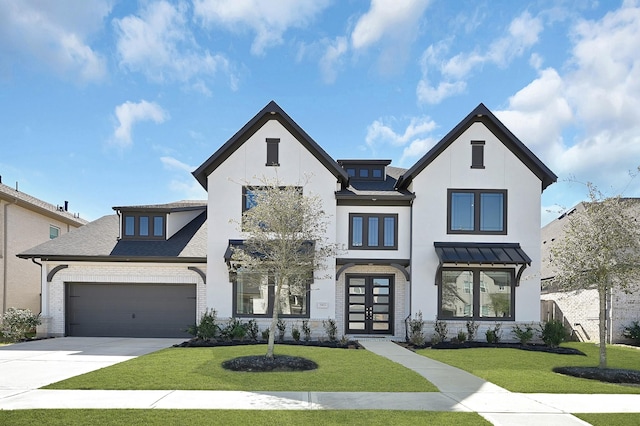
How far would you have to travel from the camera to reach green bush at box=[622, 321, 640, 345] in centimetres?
1920

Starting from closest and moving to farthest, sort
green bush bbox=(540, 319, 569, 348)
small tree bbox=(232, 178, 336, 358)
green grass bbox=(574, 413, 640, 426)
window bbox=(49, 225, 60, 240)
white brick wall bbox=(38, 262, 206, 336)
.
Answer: green grass bbox=(574, 413, 640, 426) → small tree bbox=(232, 178, 336, 358) → green bush bbox=(540, 319, 569, 348) → white brick wall bbox=(38, 262, 206, 336) → window bbox=(49, 225, 60, 240)

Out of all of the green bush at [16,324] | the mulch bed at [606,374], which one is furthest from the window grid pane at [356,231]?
the green bush at [16,324]

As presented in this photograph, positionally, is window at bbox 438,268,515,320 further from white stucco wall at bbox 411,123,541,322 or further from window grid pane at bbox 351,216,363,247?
window grid pane at bbox 351,216,363,247

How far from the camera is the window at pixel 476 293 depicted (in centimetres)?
1842

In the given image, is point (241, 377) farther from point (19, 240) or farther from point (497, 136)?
point (19, 240)

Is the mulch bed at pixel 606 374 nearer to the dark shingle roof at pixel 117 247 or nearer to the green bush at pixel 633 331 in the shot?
the green bush at pixel 633 331

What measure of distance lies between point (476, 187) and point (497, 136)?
226cm

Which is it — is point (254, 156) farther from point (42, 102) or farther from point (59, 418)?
point (59, 418)

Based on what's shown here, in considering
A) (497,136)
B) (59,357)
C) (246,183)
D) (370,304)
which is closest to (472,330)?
(370,304)

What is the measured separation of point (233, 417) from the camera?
7.48 m

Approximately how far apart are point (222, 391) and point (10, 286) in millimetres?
19107

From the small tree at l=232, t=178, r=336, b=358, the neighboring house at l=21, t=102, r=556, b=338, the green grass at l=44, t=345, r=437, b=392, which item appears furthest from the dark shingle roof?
the small tree at l=232, t=178, r=336, b=358

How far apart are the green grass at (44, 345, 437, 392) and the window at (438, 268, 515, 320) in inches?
237

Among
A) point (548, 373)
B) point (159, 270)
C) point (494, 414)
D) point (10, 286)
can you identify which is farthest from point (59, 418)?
point (10, 286)
